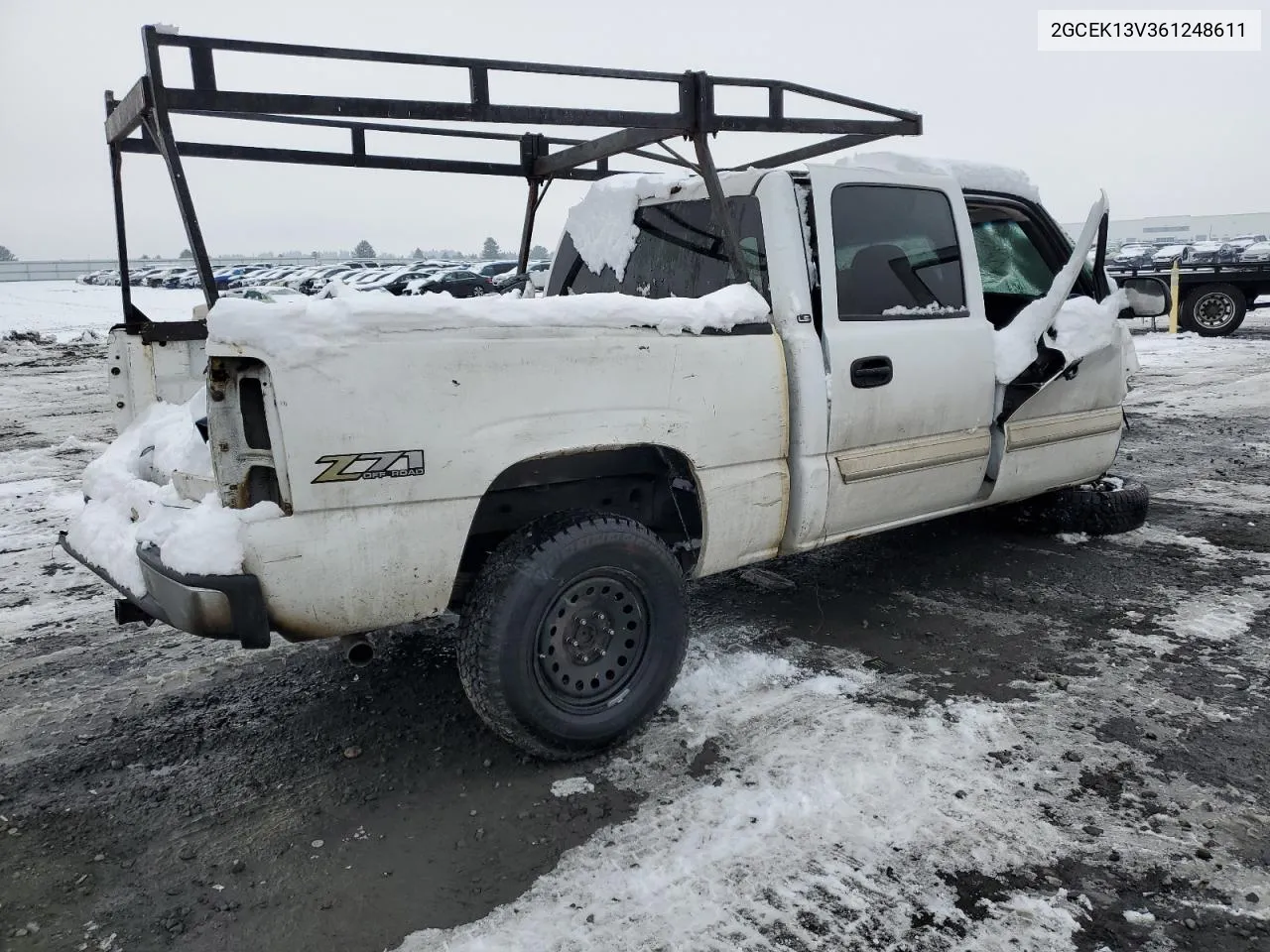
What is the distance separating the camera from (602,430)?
3053mm

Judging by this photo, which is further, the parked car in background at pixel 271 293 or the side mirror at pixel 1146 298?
the side mirror at pixel 1146 298

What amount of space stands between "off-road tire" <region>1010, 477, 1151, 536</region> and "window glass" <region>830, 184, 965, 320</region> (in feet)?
6.14

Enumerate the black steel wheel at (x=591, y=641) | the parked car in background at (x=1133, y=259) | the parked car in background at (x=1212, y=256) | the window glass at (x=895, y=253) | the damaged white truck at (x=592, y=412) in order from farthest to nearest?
the parked car in background at (x=1133, y=259), the parked car in background at (x=1212, y=256), the window glass at (x=895, y=253), the black steel wheel at (x=591, y=641), the damaged white truck at (x=592, y=412)

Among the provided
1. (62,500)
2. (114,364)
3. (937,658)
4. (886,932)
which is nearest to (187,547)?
(114,364)

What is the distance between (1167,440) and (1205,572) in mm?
4117

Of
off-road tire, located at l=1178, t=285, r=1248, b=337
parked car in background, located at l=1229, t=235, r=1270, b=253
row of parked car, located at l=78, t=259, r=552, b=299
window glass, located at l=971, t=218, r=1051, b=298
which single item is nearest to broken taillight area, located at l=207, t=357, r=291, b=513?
row of parked car, located at l=78, t=259, r=552, b=299

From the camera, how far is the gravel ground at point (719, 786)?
2.38 metres

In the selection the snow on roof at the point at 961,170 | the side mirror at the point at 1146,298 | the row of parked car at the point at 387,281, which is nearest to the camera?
the snow on roof at the point at 961,170

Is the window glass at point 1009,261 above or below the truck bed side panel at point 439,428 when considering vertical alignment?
above

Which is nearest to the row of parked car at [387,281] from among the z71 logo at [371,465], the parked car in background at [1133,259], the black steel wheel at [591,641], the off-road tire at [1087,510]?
the z71 logo at [371,465]

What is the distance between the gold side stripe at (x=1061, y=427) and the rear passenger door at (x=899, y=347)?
19cm

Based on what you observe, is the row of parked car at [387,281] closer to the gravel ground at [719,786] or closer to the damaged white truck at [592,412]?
the damaged white truck at [592,412]

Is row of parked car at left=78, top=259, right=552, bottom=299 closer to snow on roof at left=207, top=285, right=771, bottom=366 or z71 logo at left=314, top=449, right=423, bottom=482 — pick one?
snow on roof at left=207, top=285, right=771, bottom=366

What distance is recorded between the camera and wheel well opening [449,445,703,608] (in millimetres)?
3225
